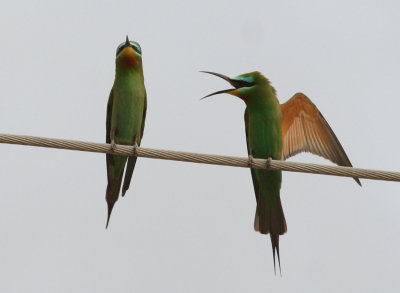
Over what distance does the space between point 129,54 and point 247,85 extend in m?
0.89

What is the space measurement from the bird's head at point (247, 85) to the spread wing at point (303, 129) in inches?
18.3

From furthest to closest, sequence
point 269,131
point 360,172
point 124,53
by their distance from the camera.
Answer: point 124,53 < point 269,131 < point 360,172

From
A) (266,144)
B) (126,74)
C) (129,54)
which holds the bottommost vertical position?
(266,144)

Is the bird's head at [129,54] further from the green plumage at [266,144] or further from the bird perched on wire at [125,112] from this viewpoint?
the green plumage at [266,144]

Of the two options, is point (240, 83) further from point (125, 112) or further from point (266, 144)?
point (125, 112)

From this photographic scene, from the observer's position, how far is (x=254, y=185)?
568 centimetres

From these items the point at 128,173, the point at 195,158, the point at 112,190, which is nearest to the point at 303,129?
the point at 128,173

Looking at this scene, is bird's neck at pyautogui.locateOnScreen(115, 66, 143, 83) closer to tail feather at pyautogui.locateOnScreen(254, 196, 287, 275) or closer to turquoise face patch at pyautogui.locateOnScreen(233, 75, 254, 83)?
turquoise face patch at pyautogui.locateOnScreen(233, 75, 254, 83)

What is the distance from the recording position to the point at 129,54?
582 centimetres

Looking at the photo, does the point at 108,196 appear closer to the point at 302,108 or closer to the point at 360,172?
the point at 302,108

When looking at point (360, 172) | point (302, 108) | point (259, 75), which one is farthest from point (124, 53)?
point (360, 172)

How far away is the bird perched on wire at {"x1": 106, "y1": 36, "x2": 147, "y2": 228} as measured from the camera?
5.70m

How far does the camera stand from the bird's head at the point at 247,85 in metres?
5.55

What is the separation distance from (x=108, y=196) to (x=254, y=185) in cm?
104
